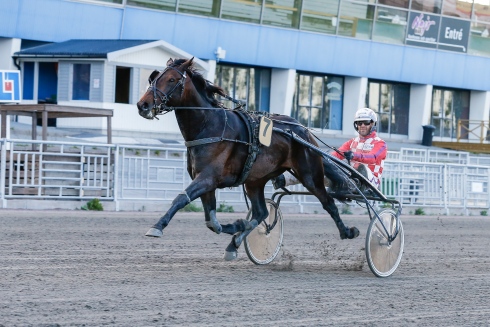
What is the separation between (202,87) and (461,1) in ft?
109

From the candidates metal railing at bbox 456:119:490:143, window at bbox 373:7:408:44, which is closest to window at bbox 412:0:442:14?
window at bbox 373:7:408:44

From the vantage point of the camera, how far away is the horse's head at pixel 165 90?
27.9ft

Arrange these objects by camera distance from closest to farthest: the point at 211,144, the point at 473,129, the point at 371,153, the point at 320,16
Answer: the point at 211,144 → the point at 371,153 → the point at 320,16 → the point at 473,129

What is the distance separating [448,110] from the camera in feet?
143

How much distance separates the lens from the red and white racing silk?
998cm

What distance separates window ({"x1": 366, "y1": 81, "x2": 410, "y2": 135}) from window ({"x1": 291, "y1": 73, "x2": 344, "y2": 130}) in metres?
2.08

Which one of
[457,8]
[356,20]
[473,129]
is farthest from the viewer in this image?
[473,129]

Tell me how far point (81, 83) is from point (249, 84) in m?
8.85

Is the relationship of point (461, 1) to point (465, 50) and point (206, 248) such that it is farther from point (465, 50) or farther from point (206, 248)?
point (206, 248)

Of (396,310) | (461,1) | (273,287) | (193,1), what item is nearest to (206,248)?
(273,287)

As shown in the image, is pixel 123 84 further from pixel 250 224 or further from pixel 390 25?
pixel 250 224

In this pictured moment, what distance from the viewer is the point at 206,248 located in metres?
11.2

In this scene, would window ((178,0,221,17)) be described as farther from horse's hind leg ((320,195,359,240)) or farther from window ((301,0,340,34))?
horse's hind leg ((320,195,359,240))

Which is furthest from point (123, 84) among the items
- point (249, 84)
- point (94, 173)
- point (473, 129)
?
point (473, 129)
